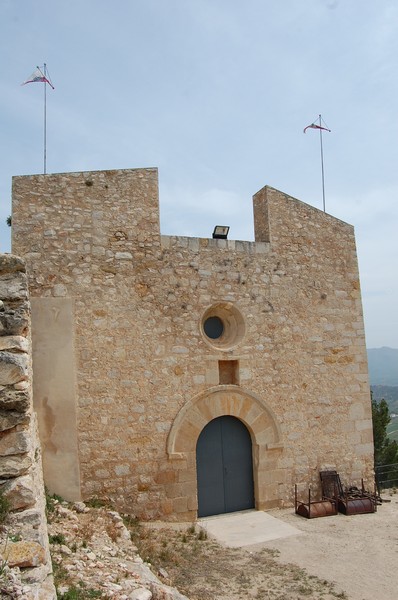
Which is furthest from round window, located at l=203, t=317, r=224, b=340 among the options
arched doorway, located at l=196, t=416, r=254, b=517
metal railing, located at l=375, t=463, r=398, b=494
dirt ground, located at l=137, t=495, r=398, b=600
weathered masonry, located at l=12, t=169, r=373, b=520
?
metal railing, located at l=375, t=463, r=398, b=494

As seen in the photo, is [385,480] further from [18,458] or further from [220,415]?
[18,458]

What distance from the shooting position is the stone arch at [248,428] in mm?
7961

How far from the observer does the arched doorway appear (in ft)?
27.1

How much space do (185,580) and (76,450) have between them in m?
2.54

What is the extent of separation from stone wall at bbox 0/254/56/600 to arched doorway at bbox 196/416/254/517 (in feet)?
16.1

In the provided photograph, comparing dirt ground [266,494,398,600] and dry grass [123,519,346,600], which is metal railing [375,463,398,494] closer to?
dirt ground [266,494,398,600]

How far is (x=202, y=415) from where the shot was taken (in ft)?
26.8

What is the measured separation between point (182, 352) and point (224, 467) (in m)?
2.17

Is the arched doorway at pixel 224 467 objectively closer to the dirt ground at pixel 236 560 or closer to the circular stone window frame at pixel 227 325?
the dirt ground at pixel 236 560

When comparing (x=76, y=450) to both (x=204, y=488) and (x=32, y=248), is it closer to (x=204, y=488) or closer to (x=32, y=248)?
(x=204, y=488)

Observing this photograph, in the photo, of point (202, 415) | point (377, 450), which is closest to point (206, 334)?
point (202, 415)

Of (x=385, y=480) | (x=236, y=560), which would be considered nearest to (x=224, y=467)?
(x=236, y=560)

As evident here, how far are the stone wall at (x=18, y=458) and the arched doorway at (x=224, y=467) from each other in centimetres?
491

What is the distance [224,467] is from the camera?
8453 mm
